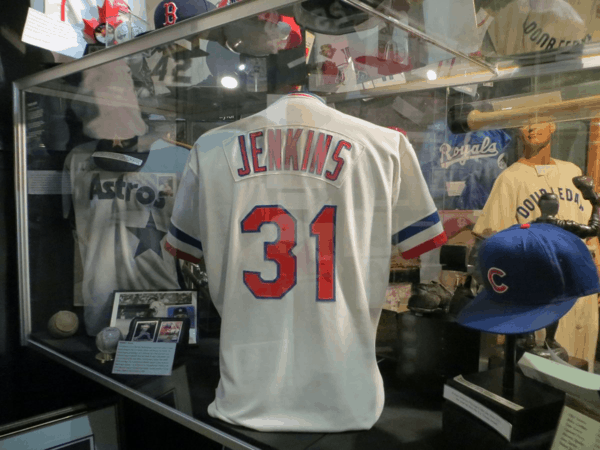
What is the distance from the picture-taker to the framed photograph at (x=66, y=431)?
1.56 metres

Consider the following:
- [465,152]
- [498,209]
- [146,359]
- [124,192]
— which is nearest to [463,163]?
[465,152]

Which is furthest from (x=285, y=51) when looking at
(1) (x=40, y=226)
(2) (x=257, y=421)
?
(1) (x=40, y=226)

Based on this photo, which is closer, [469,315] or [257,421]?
[469,315]

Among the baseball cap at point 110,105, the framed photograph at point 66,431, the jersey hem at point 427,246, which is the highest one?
the baseball cap at point 110,105

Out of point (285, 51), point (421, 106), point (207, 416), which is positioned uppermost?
point (285, 51)

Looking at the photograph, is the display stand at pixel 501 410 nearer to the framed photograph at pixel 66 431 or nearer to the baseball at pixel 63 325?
the framed photograph at pixel 66 431

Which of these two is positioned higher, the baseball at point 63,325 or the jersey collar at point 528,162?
the jersey collar at point 528,162

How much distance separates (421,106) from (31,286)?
173cm

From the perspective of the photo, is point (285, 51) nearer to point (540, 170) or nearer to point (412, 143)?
point (412, 143)

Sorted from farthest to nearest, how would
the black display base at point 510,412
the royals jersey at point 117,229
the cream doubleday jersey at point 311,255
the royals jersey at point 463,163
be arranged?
the royals jersey at point 117,229 → the royals jersey at point 463,163 → the cream doubleday jersey at point 311,255 → the black display base at point 510,412

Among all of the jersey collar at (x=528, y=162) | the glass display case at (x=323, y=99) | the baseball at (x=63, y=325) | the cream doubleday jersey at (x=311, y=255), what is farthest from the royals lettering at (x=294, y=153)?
the baseball at (x=63, y=325)

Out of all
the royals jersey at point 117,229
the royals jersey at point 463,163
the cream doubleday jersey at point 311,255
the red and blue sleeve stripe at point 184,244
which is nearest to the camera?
the cream doubleday jersey at point 311,255

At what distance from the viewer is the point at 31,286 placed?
6.36 ft

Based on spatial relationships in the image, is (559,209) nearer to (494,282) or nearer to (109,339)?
(494,282)
